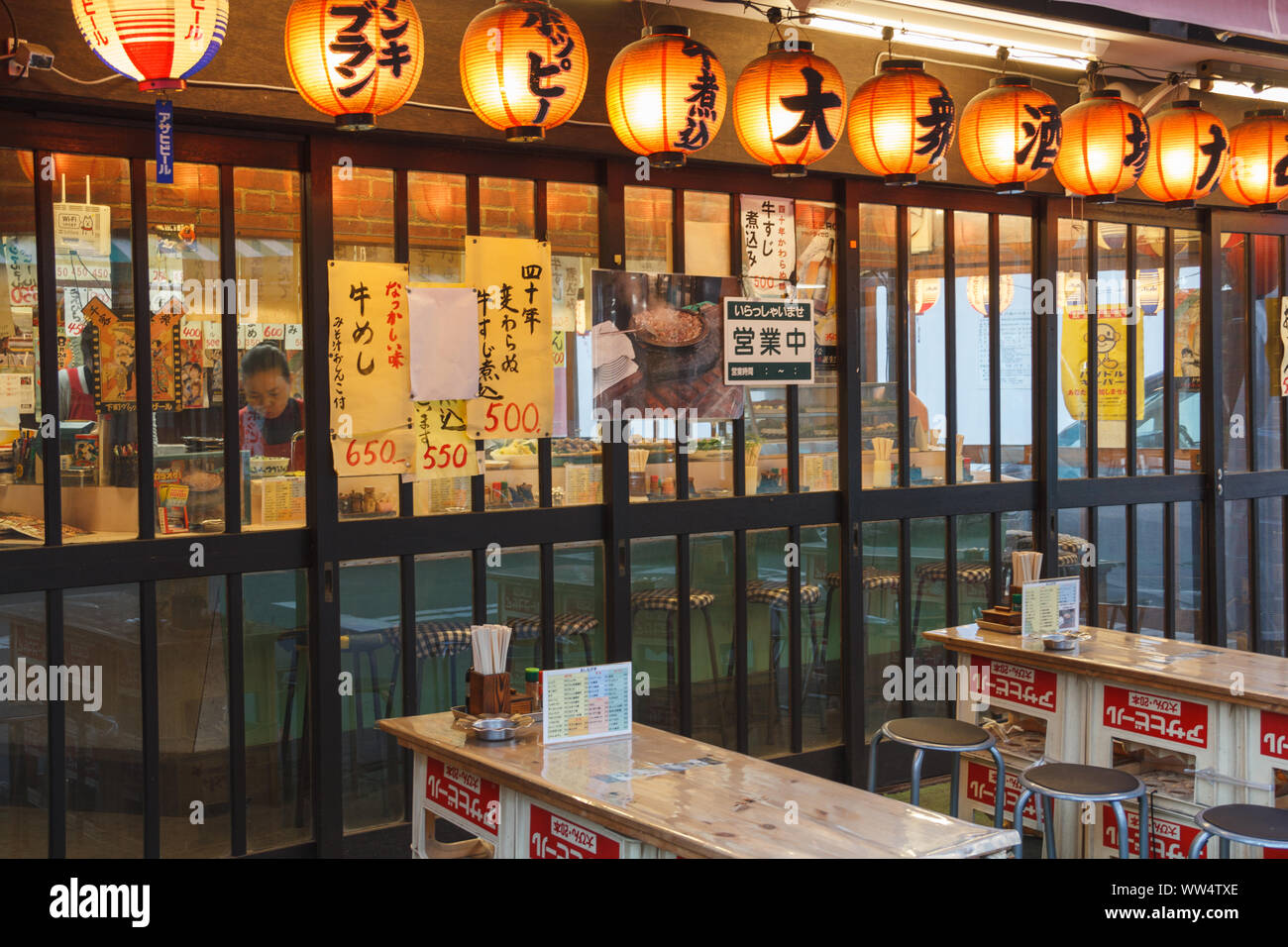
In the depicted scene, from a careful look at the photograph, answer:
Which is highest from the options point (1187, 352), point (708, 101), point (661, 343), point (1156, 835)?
point (708, 101)

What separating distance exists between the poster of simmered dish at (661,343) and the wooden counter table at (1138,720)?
6.23ft

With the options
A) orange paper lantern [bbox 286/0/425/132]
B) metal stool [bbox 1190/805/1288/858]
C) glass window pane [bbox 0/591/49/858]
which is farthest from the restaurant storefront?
metal stool [bbox 1190/805/1288/858]

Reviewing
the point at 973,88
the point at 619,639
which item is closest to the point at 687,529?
the point at 619,639

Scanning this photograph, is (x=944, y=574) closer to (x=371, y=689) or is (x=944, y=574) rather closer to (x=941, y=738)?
(x=941, y=738)

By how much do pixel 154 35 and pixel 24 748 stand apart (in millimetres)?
3016

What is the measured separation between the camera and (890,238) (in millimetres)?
7895

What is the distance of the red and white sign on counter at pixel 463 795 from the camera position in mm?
4566

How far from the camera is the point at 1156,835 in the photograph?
580 centimetres

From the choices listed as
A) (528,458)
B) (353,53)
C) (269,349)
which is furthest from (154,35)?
(528,458)

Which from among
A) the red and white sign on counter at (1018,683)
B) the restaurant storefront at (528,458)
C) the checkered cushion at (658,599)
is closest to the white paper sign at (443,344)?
the restaurant storefront at (528,458)

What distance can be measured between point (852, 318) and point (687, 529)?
1.74m

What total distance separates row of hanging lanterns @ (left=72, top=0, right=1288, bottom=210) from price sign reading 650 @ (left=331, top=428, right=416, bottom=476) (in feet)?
5.35

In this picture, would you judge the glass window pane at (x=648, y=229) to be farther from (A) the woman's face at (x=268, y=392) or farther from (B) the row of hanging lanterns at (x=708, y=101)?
(A) the woman's face at (x=268, y=392)
